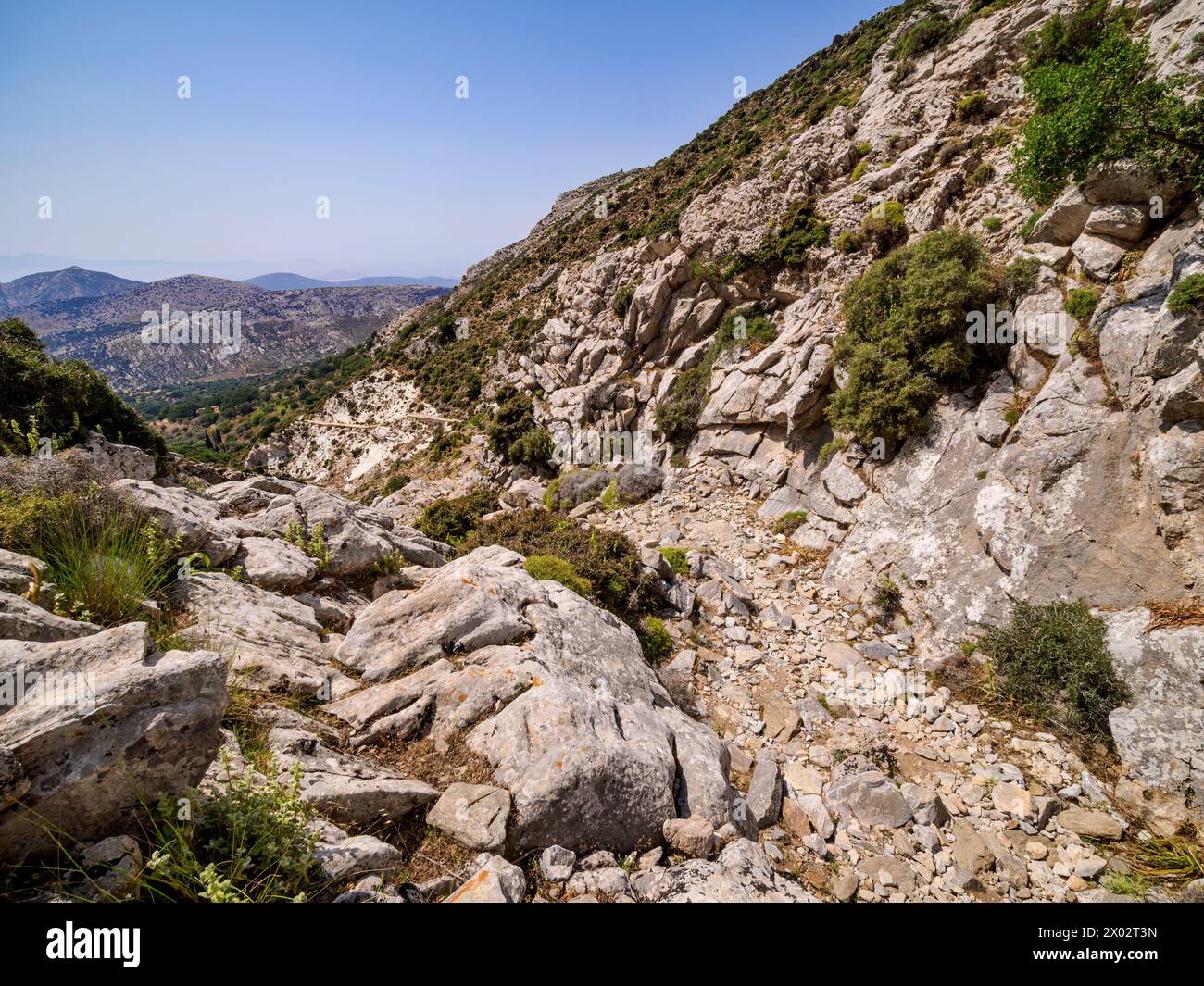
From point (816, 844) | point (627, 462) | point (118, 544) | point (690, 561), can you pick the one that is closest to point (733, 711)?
point (816, 844)

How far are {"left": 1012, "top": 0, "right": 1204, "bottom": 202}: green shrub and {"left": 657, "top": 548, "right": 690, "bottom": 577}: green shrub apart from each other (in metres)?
11.6

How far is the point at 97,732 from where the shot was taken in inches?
124

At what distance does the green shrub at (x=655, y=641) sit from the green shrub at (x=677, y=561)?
89.2 inches

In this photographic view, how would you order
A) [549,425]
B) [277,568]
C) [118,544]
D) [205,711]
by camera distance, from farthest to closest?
1. [549,425]
2. [277,568]
3. [118,544]
4. [205,711]

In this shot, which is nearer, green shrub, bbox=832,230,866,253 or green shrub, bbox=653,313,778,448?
green shrub, bbox=832,230,866,253

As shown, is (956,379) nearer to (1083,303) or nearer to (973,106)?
(1083,303)

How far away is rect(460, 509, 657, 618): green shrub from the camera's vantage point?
11742 millimetres

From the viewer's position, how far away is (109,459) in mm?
10961

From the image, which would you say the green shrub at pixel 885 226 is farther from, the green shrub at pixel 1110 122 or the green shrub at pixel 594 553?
the green shrub at pixel 594 553

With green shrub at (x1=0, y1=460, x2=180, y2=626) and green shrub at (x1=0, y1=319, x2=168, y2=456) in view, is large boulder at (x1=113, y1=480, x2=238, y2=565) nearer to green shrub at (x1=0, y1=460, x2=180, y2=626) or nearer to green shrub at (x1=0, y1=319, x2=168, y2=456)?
green shrub at (x1=0, y1=460, x2=180, y2=626)

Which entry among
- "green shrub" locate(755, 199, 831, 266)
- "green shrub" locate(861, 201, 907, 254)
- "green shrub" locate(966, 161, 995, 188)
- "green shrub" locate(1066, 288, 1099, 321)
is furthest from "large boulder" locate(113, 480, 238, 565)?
Answer: "green shrub" locate(966, 161, 995, 188)

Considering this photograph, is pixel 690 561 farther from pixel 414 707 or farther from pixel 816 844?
pixel 414 707

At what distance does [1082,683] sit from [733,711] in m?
5.92

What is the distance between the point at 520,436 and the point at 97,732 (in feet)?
89.7
